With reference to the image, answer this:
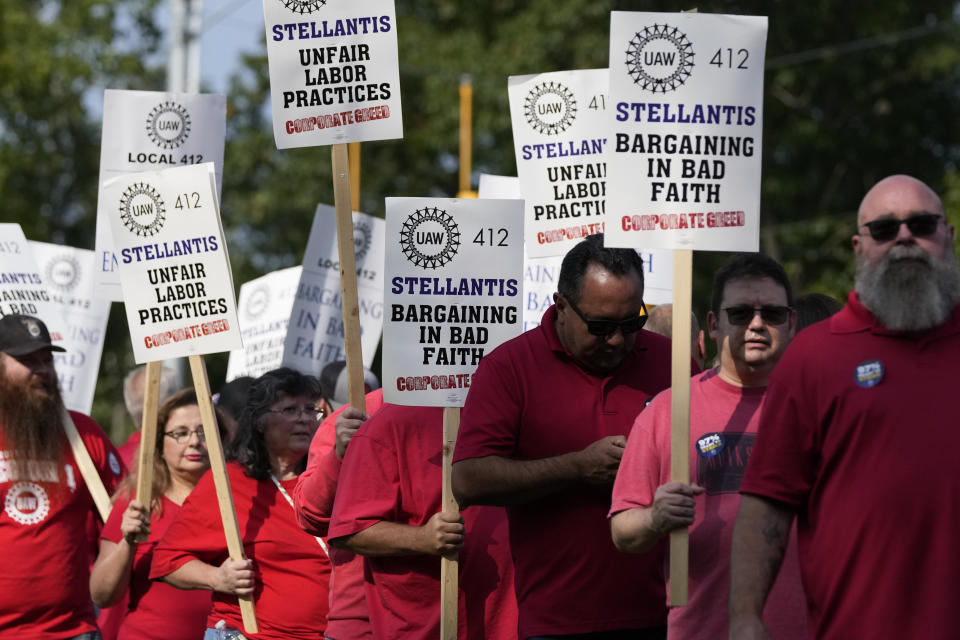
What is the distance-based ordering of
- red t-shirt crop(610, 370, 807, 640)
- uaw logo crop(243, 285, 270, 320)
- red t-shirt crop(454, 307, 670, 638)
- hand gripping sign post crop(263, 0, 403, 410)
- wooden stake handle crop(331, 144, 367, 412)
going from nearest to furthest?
red t-shirt crop(610, 370, 807, 640) < red t-shirt crop(454, 307, 670, 638) < wooden stake handle crop(331, 144, 367, 412) < hand gripping sign post crop(263, 0, 403, 410) < uaw logo crop(243, 285, 270, 320)

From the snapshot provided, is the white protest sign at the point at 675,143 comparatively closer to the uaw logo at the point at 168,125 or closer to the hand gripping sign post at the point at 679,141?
the hand gripping sign post at the point at 679,141

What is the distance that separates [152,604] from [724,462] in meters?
3.56

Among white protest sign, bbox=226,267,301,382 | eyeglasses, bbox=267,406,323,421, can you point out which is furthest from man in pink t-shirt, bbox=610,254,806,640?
white protest sign, bbox=226,267,301,382

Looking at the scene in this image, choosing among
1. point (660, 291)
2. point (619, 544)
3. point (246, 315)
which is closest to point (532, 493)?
point (619, 544)

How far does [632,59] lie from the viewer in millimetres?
5242

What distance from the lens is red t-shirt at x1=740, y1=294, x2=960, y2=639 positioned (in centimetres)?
404

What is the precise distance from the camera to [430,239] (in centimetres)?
630

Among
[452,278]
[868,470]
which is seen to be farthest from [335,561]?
[868,470]

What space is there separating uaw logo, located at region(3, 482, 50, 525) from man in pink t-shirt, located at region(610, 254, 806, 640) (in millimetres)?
3801

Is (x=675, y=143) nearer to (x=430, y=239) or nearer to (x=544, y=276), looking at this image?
(x=430, y=239)

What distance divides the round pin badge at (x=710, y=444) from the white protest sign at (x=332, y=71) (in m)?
2.65

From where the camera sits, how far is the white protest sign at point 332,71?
23.8 feet

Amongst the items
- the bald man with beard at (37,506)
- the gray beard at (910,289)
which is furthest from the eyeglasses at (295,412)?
the gray beard at (910,289)

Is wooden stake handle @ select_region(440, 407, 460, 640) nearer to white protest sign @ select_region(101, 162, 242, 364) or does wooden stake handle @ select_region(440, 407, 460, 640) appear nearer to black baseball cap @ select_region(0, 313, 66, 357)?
white protest sign @ select_region(101, 162, 242, 364)
